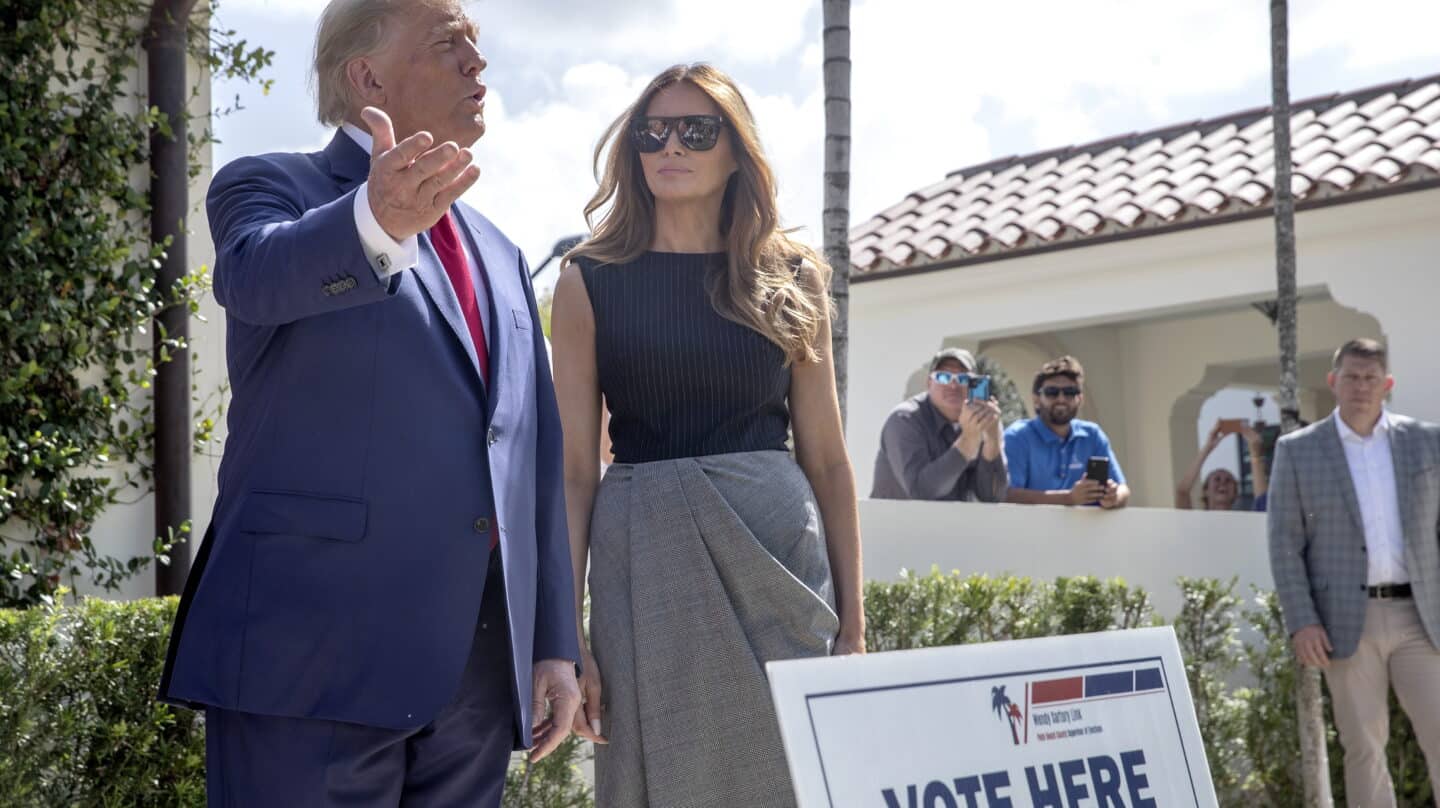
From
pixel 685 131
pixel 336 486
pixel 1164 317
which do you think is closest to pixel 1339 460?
pixel 685 131

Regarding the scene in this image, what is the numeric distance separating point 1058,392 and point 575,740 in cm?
426

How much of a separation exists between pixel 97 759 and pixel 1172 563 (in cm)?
539

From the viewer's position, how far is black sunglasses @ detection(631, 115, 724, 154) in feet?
10.8

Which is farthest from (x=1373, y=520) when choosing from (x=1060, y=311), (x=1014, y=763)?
(x=1014, y=763)

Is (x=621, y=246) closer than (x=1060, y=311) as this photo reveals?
Yes

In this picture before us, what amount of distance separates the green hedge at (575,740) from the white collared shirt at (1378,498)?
2.05 ft

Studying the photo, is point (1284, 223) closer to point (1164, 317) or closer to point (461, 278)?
point (1164, 317)

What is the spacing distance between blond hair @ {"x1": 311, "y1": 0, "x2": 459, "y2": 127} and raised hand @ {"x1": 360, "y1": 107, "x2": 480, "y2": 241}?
0.48 metres

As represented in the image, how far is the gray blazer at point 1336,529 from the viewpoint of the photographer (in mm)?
7020

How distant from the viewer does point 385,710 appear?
2.10 metres

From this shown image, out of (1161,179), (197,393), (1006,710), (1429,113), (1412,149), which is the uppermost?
(1429,113)

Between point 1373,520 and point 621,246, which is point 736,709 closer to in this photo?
point 621,246

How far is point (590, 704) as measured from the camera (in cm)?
296

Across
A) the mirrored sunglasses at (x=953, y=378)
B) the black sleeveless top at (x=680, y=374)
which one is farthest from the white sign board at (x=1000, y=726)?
the mirrored sunglasses at (x=953, y=378)
